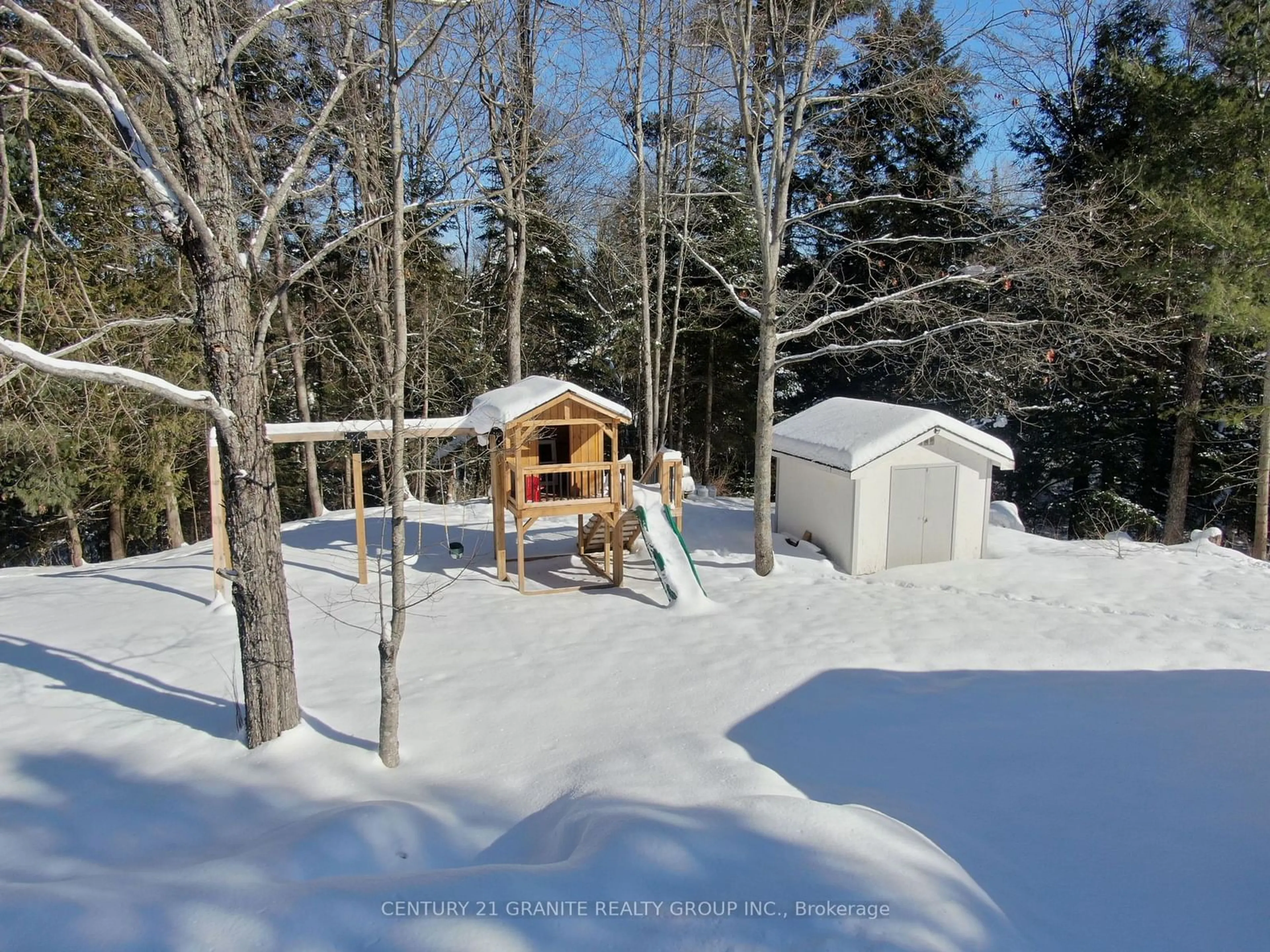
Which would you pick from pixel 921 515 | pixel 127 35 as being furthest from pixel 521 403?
pixel 921 515

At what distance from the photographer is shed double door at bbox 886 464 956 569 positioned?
36.2 feet

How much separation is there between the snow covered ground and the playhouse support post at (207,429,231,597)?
0.54 m

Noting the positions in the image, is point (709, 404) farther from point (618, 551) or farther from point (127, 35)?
point (127, 35)

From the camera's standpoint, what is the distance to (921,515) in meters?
11.2

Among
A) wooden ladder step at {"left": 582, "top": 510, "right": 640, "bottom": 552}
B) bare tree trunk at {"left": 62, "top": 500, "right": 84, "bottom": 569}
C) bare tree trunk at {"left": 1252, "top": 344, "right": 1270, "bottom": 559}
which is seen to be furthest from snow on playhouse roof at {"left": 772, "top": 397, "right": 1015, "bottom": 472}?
bare tree trunk at {"left": 62, "top": 500, "right": 84, "bottom": 569}

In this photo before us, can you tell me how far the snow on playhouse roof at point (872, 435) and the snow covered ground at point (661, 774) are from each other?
201 centimetres

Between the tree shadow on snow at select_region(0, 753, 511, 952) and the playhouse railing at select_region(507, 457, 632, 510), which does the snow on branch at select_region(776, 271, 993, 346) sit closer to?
the playhouse railing at select_region(507, 457, 632, 510)

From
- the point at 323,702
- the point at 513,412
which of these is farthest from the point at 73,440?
the point at 323,702

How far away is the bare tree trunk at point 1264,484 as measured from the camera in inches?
476

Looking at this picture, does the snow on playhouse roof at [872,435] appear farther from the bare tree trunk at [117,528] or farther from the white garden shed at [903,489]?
the bare tree trunk at [117,528]

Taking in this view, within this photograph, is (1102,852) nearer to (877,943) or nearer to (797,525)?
(877,943)

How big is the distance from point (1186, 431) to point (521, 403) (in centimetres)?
1284

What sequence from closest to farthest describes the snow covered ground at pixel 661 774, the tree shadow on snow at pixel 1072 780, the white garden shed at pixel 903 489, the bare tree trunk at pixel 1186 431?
the snow covered ground at pixel 661 774
the tree shadow on snow at pixel 1072 780
the white garden shed at pixel 903 489
the bare tree trunk at pixel 1186 431

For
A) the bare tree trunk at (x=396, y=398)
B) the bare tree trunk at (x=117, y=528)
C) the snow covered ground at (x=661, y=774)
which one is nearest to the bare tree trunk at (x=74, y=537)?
the bare tree trunk at (x=117, y=528)
